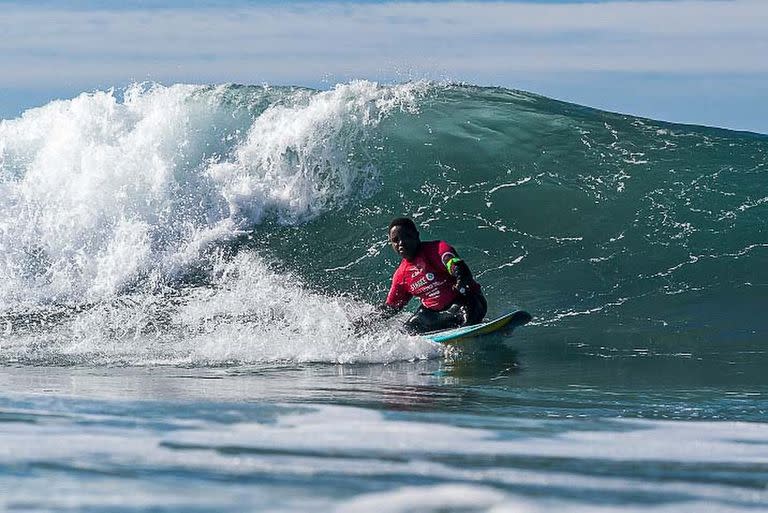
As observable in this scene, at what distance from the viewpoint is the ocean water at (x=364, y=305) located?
170 inches

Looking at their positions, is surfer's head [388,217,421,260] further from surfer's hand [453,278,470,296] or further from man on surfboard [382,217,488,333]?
surfer's hand [453,278,470,296]

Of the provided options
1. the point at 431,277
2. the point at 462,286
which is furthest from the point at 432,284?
the point at 462,286

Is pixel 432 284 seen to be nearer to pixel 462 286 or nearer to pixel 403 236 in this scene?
pixel 462 286

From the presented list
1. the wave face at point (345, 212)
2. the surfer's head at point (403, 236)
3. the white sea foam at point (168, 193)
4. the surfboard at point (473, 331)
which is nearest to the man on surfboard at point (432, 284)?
the surfer's head at point (403, 236)

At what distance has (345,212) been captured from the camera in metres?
16.2

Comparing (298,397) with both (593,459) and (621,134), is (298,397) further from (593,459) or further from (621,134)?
(621,134)

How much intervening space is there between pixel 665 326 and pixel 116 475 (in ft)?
26.5

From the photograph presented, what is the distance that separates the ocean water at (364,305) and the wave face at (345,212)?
46 mm

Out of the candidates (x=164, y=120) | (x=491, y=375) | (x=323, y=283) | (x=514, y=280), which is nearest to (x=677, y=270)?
(x=514, y=280)

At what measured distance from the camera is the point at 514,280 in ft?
44.6

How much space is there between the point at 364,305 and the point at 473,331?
2.96 metres

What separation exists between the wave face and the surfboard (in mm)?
998

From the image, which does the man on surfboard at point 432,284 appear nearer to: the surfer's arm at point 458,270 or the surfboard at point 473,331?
the surfer's arm at point 458,270

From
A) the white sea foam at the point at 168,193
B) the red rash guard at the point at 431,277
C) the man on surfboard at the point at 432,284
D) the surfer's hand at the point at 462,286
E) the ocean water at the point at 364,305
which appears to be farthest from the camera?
the white sea foam at the point at 168,193
